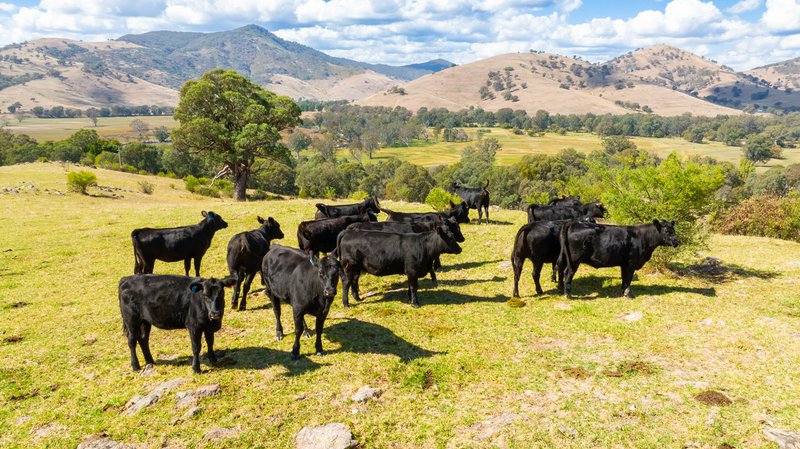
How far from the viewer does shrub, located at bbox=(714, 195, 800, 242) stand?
83.2 ft

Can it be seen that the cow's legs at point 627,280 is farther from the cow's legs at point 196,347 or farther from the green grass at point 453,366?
the cow's legs at point 196,347

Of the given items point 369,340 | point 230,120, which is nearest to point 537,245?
point 369,340

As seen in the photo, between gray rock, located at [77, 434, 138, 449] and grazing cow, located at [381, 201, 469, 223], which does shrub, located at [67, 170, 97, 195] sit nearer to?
grazing cow, located at [381, 201, 469, 223]

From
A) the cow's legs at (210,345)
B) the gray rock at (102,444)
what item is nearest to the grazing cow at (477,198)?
the cow's legs at (210,345)

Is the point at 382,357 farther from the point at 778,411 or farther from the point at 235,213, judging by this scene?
the point at 235,213

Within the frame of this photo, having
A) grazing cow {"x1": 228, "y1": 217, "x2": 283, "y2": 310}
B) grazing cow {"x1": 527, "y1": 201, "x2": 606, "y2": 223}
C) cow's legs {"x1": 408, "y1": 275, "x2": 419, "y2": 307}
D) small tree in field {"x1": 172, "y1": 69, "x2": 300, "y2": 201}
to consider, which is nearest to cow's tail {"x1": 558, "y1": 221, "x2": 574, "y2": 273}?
cow's legs {"x1": 408, "y1": 275, "x2": 419, "y2": 307}

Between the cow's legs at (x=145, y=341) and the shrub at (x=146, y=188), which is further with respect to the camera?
the shrub at (x=146, y=188)

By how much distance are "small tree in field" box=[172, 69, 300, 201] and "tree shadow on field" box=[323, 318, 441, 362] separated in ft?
93.9

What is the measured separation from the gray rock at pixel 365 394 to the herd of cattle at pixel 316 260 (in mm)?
1956

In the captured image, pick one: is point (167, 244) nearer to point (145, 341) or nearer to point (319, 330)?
point (145, 341)

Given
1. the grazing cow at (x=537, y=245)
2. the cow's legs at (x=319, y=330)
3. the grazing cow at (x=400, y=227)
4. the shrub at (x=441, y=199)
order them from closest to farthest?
1. the cow's legs at (x=319, y=330)
2. the grazing cow at (x=537, y=245)
3. the grazing cow at (x=400, y=227)
4. the shrub at (x=441, y=199)

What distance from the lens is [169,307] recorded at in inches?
370

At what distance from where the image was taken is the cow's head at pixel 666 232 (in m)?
14.1

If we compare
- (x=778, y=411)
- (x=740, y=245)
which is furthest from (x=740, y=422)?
(x=740, y=245)
